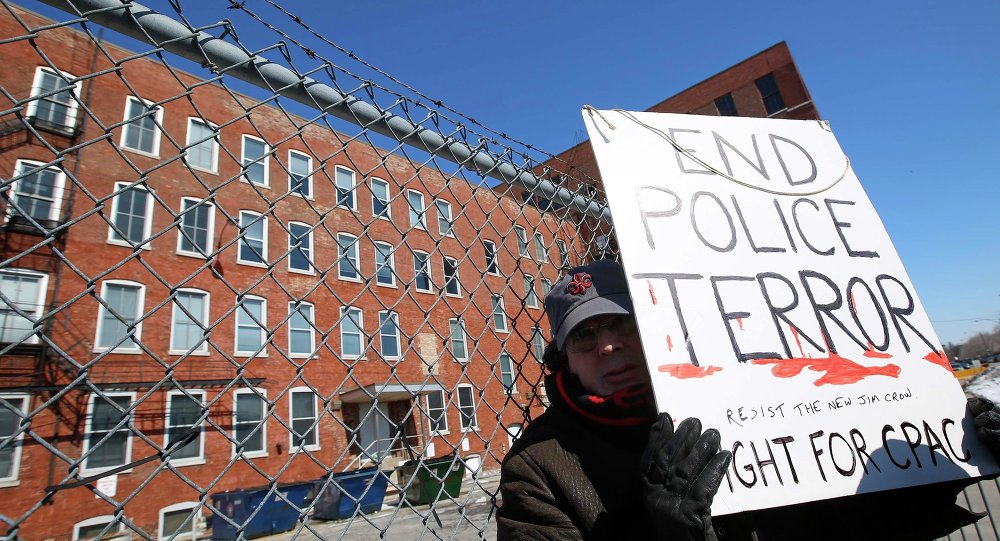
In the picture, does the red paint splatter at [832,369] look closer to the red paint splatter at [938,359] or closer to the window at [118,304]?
the red paint splatter at [938,359]

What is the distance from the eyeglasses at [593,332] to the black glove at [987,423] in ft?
3.52

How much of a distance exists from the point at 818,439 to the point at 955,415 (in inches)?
21.2

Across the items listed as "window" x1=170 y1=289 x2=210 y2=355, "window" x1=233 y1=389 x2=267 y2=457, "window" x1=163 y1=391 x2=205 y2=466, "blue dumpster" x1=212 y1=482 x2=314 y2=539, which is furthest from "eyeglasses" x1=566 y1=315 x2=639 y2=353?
"window" x1=233 y1=389 x2=267 y2=457

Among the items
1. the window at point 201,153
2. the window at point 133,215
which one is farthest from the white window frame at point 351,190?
the window at point 133,215

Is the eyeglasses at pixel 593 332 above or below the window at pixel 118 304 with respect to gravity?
below

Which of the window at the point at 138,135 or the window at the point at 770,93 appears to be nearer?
the window at the point at 138,135

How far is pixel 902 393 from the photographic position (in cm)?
151

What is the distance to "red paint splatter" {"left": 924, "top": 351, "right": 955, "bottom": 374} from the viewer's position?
1.60 meters

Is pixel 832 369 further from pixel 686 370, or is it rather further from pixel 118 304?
pixel 118 304

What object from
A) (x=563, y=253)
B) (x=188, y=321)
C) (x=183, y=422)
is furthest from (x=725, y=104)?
(x=183, y=422)

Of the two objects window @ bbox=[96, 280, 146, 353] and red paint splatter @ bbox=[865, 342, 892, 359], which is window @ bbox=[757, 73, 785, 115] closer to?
red paint splatter @ bbox=[865, 342, 892, 359]

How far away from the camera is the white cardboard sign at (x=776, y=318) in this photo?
135 cm

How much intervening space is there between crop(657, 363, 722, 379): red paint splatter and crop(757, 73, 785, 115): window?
31.6 meters

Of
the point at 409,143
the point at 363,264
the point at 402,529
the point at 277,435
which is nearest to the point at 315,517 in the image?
the point at 277,435
